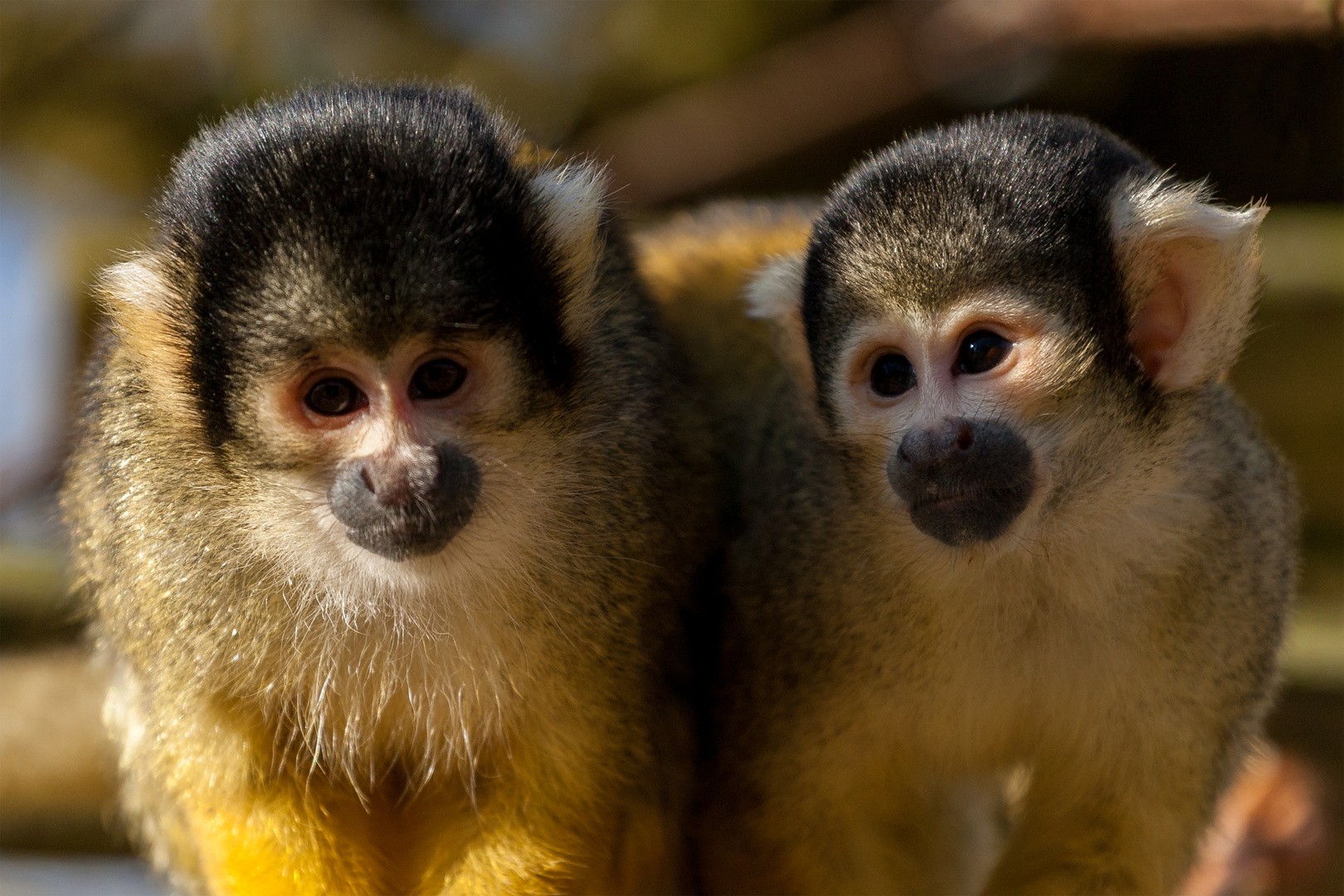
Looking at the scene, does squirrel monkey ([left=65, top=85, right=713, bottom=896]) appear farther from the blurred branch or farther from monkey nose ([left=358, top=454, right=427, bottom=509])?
the blurred branch

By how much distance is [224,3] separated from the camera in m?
8.06

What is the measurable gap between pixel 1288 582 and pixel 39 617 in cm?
481

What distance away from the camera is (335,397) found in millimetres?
2129

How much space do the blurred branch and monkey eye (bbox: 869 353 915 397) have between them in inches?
100

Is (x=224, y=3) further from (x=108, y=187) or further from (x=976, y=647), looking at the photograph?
(x=976, y=647)

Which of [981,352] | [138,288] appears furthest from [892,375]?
[138,288]

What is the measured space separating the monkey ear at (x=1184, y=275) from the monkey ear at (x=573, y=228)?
Answer: 94cm

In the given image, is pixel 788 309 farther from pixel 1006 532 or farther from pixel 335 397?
pixel 335 397

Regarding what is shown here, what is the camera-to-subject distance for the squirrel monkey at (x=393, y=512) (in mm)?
2076

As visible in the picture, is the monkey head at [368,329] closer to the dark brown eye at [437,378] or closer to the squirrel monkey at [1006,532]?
the dark brown eye at [437,378]

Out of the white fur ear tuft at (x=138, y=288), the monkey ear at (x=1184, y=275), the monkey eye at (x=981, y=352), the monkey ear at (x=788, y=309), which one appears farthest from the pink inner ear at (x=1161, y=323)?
the white fur ear tuft at (x=138, y=288)

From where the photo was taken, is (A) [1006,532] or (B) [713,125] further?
(B) [713,125]

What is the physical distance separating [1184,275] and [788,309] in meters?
0.72

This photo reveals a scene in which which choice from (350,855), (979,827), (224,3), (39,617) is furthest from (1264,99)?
(224,3)
